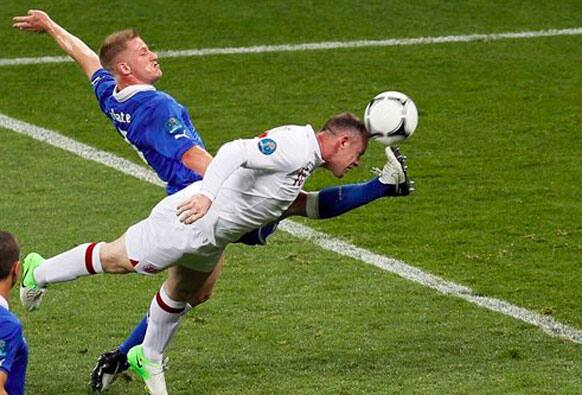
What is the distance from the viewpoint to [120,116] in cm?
844

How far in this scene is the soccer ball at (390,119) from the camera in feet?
26.1

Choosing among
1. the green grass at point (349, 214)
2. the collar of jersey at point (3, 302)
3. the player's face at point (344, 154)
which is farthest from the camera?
the green grass at point (349, 214)

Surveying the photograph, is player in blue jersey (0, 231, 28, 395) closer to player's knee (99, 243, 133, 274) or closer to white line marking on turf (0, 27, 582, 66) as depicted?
player's knee (99, 243, 133, 274)

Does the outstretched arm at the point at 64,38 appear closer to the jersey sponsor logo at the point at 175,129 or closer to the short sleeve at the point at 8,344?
the jersey sponsor logo at the point at 175,129

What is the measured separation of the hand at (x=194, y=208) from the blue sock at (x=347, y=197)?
1253 millimetres

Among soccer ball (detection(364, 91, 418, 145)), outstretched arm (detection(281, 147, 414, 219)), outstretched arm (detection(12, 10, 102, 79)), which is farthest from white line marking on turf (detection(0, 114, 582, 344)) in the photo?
outstretched arm (detection(12, 10, 102, 79))

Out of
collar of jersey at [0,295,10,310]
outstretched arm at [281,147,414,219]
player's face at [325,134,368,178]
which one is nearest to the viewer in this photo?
collar of jersey at [0,295,10,310]

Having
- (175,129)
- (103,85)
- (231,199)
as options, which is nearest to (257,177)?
(231,199)

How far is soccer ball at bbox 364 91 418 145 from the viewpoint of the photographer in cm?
794

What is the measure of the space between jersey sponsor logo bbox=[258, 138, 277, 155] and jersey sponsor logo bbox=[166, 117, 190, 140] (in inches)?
33.0

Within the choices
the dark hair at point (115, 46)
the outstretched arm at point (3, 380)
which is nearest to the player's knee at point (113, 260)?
the dark hair at point (115, 46)

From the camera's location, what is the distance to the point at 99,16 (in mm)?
16547

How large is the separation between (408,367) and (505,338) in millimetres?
733

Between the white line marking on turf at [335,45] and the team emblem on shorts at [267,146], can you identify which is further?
the white line marking on turf at [335,45]
